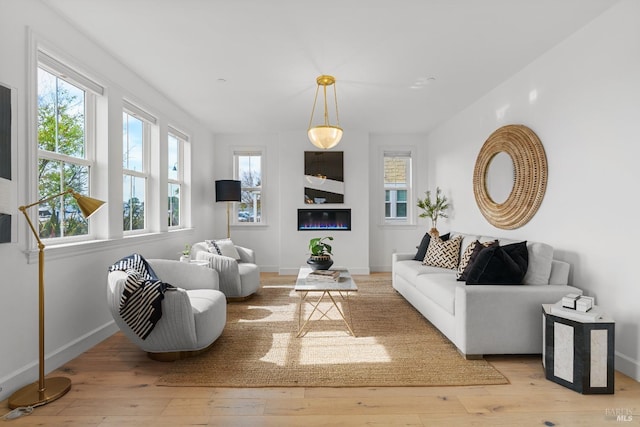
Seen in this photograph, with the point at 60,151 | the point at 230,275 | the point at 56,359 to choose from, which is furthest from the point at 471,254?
the point at 60,151

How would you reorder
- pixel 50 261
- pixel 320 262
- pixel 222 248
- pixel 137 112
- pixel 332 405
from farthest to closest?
1. pixel 222 248
2. pixel 137 112
3. pixel 320 262
4. pixel 50 261
5. pixel 332 405

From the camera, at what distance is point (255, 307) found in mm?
4316

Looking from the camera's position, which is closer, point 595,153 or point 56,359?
point 56,359

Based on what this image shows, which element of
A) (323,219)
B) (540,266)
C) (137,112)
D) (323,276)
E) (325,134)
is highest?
(137,112)

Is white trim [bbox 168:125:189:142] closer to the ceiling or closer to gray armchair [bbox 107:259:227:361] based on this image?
the ceiling

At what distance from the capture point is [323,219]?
21.7 feet

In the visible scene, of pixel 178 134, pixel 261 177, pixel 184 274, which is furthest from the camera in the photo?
pixel 261 177

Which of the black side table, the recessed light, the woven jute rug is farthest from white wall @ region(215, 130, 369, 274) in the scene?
the black side table

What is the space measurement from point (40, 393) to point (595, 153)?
4.24 m

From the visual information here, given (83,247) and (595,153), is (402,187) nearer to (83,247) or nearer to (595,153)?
(595,153)

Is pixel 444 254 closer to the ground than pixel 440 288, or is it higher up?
higher up

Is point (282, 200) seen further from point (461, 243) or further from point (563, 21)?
point (563, 21)

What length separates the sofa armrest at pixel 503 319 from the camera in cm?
279

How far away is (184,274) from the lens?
351 centimetres
